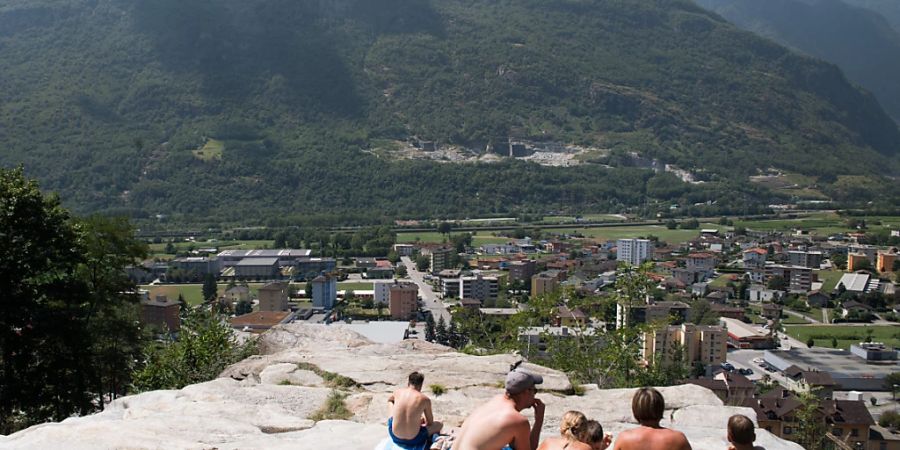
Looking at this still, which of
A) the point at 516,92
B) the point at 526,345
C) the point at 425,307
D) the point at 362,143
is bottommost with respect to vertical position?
the point at 425,307

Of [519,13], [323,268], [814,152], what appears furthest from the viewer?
[519,13]

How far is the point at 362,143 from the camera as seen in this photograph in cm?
13450

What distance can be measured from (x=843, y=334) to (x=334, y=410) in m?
47.1

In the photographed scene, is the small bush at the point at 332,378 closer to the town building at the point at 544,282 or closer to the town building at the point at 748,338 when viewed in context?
the town building at the point at 748,338

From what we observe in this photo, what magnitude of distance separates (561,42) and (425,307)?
13262cm

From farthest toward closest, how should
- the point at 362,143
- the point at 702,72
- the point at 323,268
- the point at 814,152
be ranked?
1. the point at 702,72
2. the point at 814,152
3. the point at 362,143
4. the point at 323,268

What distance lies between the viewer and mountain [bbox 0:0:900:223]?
115 m

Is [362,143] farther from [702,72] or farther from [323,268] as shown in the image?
[702,72]

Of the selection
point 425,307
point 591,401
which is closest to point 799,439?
point 591,401

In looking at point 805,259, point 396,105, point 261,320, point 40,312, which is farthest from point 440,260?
point 396,105

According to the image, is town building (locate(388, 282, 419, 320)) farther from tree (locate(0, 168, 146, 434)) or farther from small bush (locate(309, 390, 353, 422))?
small bush (locate(309, 390, 353, 422))

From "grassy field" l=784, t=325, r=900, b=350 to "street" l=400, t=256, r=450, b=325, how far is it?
21.5 m

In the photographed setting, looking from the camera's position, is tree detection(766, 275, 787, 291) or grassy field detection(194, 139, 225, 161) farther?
grassy field detection(194, 139, 225, 161)

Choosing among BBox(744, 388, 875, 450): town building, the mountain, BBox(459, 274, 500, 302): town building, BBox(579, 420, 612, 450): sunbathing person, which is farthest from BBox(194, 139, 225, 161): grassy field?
BBox(579, 420, 612, 450): sunbathing person
